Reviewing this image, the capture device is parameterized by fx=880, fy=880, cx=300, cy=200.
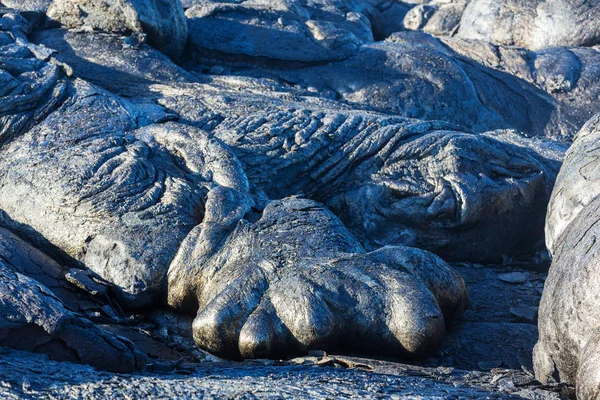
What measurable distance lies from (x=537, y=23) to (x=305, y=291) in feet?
21.1

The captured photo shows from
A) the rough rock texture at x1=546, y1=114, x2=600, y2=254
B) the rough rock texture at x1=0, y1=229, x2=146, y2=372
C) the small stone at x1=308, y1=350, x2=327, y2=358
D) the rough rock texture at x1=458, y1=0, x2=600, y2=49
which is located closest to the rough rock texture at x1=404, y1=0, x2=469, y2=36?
the rough rock texture at x1=458, y1=0, x2=600, y2=49

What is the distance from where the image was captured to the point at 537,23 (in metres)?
9.31

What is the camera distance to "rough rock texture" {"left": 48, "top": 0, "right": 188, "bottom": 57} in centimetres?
660

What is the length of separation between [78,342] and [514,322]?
2212mm

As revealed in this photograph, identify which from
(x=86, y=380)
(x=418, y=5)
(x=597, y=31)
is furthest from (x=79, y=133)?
(x=418, y=5)

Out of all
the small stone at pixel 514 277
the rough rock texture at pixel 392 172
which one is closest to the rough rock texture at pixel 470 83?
the rough rock texture at pixel 392 172

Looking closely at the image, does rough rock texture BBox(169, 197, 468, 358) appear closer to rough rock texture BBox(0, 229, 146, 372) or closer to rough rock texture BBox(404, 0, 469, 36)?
rough rock texture BBox(0, 229, 146, 372)

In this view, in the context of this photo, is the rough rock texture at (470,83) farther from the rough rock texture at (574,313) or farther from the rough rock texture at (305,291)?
the rough rock texture at (574,313)

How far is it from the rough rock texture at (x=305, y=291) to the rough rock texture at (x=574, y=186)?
0.61 meters

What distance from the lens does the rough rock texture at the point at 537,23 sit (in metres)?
9.02

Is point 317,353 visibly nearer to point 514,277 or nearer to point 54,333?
point 54,333

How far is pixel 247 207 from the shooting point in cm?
470

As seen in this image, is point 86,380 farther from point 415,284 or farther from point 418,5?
point 418,5

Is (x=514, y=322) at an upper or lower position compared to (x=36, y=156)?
lower
